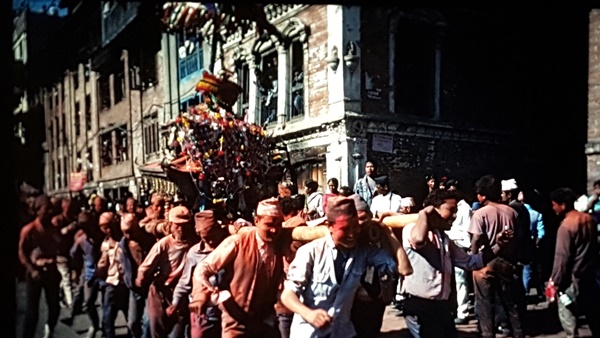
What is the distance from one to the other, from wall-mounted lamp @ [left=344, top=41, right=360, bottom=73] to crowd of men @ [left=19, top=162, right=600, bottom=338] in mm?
521

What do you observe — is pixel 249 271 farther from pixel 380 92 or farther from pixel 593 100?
pixel 593 100

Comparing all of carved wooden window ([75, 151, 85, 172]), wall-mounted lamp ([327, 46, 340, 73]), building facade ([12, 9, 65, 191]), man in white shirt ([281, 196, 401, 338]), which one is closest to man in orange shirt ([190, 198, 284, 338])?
man in white shirt ([281, 196, 401, 338])

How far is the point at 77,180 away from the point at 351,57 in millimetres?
1509

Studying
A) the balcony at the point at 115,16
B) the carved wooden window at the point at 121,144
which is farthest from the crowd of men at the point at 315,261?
the balcony at the point at 115,16

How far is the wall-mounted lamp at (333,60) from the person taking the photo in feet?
8.97

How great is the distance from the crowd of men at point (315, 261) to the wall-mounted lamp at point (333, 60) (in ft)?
1.80

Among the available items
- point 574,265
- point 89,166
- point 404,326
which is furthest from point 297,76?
point 574,265

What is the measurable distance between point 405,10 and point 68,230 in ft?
6.60

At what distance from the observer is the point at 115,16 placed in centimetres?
280

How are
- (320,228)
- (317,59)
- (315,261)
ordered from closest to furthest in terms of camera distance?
(315,261), (320,228), (317,59)

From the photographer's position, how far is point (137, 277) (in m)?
3.06

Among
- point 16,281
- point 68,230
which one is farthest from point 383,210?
point 16,281

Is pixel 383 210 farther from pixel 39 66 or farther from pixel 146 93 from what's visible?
pixel 39 66

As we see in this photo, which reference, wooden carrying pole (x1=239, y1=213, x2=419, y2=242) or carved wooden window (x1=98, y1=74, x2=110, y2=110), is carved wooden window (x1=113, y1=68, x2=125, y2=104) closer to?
carved wooden window (x1=98, y1=74, x2=110, y2=110)
